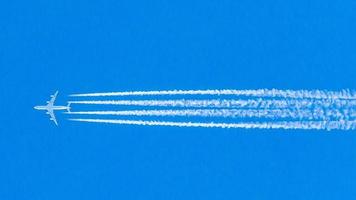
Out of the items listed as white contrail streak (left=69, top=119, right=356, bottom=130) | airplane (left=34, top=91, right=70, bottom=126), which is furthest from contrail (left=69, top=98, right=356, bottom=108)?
airplane (left=34, top=91, right=70, bottom=126)

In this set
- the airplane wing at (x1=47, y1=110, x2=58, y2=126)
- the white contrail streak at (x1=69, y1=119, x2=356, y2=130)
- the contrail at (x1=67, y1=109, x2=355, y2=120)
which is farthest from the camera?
the airplane wing at (x1=47, y1=110, x2=58, y2=126)

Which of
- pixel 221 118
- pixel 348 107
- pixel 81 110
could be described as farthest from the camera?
pixel 81 110

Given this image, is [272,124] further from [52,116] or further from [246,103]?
[52,116]

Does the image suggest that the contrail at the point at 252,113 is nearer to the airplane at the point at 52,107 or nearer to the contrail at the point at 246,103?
the contrail at the point at 246,103

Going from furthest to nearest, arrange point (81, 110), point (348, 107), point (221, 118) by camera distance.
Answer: point (81, 110) → point (221, 118) → point (348, 107)

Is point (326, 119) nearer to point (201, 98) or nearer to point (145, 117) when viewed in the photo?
point (201, 98)

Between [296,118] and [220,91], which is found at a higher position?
[220,91]

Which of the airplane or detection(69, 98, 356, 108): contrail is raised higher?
the airplane

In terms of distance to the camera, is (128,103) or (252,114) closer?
(252,114)

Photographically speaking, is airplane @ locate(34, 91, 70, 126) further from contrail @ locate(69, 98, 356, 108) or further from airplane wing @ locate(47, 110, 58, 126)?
contrail @ locate(69, 98, 356, 108)

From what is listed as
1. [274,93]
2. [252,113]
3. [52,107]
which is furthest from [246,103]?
[52,107]

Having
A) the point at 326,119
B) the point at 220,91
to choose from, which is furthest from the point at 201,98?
the point at 326,119
